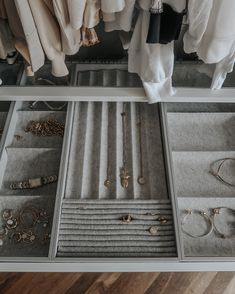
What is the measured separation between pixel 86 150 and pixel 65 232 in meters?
0.40

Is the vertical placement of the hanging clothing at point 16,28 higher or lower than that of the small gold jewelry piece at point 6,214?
higher

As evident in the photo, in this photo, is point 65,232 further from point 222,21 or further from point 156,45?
point 222,21

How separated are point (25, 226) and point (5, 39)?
2.39ft

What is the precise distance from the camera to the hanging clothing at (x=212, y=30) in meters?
0.88

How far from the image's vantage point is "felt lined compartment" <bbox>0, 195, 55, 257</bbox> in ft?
3.62

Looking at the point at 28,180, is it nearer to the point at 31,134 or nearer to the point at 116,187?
the point at 31,134

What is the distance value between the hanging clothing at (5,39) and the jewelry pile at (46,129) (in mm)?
407

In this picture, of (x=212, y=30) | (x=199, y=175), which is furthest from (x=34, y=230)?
(x=212, y=30)

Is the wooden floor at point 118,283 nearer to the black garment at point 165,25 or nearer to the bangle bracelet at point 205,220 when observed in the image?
the bangle bracelet at point 205,220

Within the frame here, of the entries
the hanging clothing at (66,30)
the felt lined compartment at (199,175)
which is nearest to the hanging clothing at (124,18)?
the hanging clothing at (66,30)

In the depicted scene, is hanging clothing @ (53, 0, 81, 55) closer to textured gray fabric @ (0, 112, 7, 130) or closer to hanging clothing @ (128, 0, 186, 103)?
hanging clothing @ (128, 0, 186, 103)

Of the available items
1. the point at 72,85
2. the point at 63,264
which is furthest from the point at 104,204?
the point at 72,85

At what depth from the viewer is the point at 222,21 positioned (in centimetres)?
92

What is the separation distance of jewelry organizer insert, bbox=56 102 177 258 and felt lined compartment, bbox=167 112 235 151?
0.09 metres
